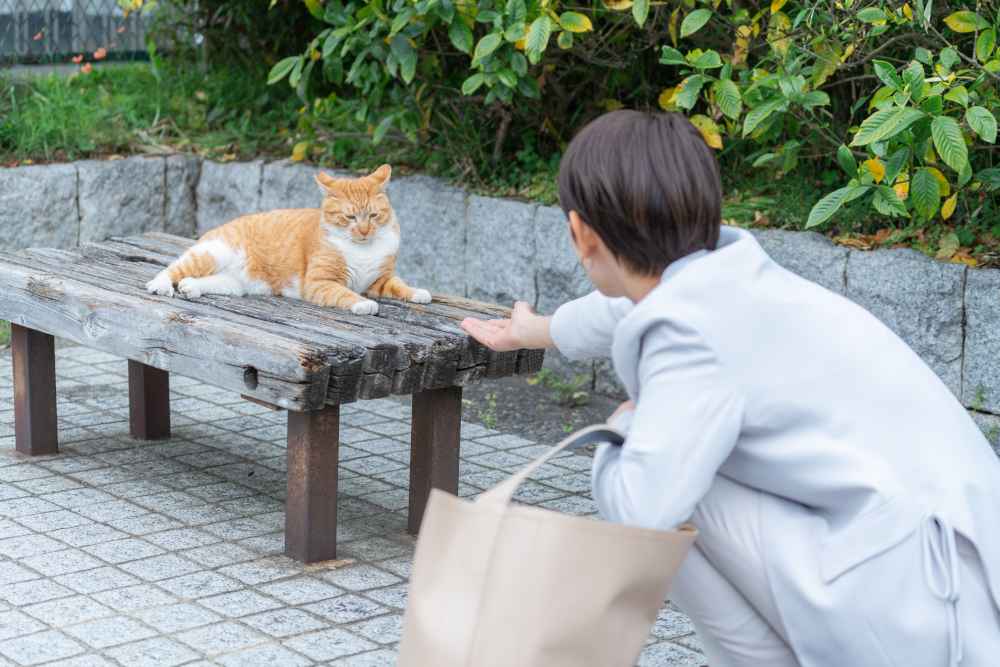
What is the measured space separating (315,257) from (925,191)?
2.02 metres

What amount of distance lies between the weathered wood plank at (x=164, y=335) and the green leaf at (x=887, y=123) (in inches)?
71.8

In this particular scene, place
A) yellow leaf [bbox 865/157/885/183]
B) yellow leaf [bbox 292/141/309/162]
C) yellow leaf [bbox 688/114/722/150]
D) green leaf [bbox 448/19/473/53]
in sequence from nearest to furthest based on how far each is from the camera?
1. yellow leaf [bbox 865/157/885/183]
2. yellow leaf [bbox 688/114/722/150]
3. green leaf [bbox 448/19/473/53]
4. yellow leaf [bbox 292/141/309/162]

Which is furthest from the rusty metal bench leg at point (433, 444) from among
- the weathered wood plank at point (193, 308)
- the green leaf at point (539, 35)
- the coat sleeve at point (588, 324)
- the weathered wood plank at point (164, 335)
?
the green leaf at point (539, 35)

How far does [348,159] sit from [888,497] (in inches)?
201

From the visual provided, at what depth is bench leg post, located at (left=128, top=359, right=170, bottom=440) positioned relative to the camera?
4711mm

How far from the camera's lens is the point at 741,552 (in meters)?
2.11

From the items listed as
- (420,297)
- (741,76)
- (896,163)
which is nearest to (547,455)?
(420,297)

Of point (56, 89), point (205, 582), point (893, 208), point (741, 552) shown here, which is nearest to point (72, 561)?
point (205, 582)

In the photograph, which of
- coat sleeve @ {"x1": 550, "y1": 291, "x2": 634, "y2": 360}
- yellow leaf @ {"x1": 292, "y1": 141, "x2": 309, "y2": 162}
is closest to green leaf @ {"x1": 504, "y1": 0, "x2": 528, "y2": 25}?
yellow leaf @ {"x1": 292, "y1": 141, "x2": 309, "y2": 162}

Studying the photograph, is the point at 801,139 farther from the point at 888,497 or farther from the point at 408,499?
the point at 888,497

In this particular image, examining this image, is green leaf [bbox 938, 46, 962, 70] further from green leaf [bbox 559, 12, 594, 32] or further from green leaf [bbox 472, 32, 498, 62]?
green leaf [bbox 472, 32, 498, 62]

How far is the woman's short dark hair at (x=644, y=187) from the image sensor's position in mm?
2064

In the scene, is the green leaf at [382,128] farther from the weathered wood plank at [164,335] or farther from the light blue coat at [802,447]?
the light blue coat at [802,447]

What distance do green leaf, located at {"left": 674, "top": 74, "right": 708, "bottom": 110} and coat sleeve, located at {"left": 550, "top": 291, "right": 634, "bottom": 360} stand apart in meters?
2.13
